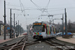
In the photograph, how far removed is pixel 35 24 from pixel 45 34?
2264 mm

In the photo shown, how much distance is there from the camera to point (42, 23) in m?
22.0

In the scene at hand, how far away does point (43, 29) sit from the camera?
21891 millimetres

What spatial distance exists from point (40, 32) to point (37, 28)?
32.3 inches

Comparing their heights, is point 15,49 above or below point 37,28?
below

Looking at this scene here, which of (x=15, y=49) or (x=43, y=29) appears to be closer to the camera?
(x=15, y=49)

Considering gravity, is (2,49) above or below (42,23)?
below

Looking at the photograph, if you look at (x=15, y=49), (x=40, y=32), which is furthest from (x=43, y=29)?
(x=15, y=49)

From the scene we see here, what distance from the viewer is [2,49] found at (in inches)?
487

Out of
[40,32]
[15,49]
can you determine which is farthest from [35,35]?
[15,49]

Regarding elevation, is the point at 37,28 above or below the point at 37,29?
above

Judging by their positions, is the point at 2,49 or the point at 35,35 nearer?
the point at 2,49

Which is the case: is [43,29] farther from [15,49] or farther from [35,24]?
[15,49]

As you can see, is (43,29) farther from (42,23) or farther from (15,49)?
(15,49)

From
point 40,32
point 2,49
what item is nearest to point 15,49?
point 2,49
